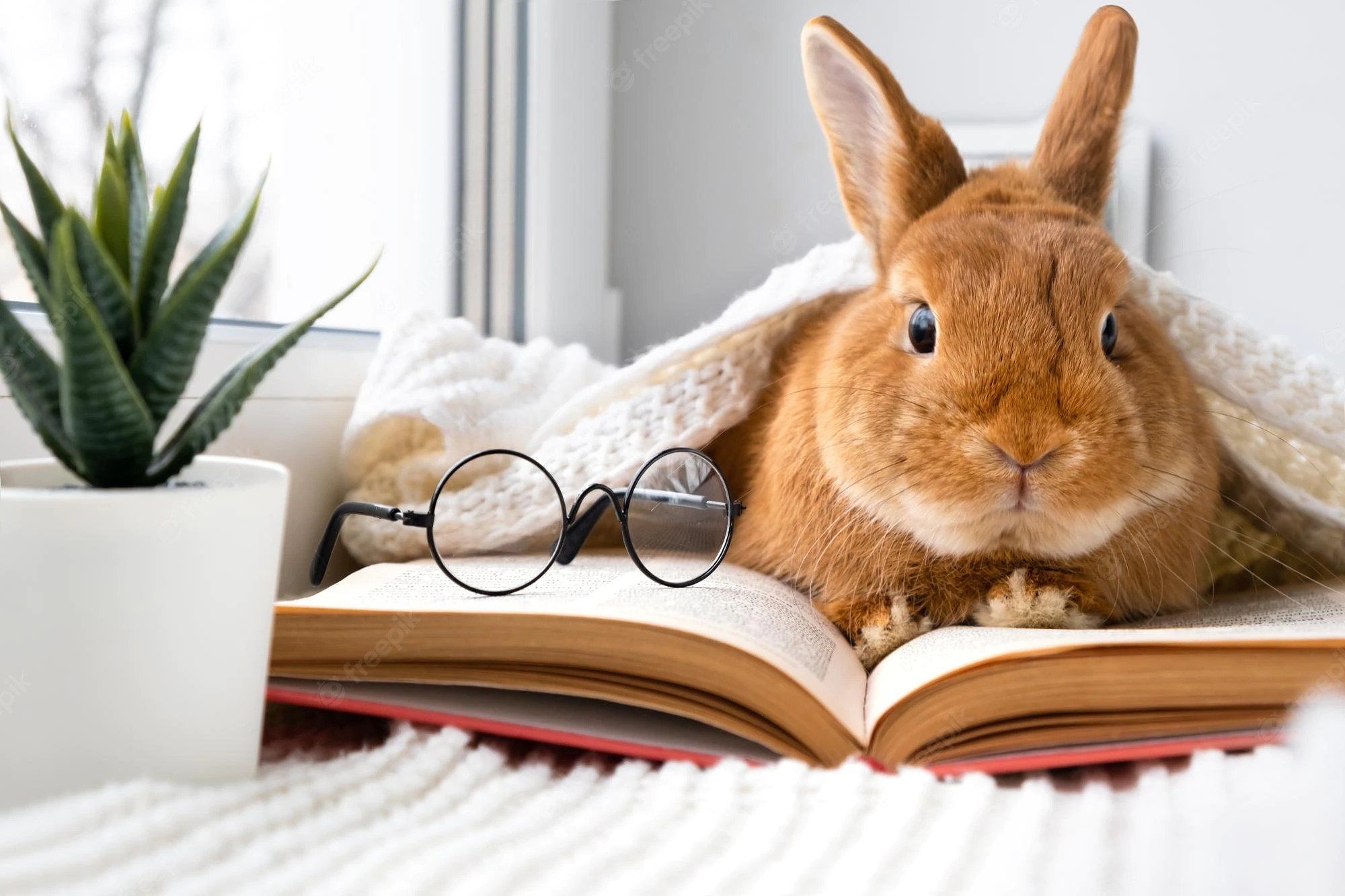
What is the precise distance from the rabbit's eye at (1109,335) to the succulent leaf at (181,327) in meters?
0.73

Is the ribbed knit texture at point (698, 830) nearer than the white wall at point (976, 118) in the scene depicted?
Yes

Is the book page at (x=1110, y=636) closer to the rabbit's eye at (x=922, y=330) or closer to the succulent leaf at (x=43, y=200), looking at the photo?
the rabbit's eye at (x=922, y=330)

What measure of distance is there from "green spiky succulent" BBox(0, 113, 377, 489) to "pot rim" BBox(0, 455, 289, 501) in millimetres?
27

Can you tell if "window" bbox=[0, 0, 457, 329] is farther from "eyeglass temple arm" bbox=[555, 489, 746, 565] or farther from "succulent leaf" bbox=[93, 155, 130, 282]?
"eyeglass temple arm" bbox=[555, 489, 746, 565]

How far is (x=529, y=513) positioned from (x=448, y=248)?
35.6 inches

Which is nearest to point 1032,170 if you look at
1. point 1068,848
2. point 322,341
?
point 1068,848

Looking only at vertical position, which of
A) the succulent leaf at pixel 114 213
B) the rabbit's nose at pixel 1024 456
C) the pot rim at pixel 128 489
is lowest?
the rabbit's nose at pixel 1024 456

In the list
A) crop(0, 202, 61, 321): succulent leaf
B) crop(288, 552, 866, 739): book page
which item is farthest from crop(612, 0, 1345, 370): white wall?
crop(0, 202, 61, 321): succulent leaf

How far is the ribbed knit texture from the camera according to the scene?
1.59 feet

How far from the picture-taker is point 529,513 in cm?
109

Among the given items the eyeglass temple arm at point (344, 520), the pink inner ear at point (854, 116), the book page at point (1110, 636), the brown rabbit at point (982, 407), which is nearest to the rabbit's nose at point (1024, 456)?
the brown rabbit at point (982, 407)

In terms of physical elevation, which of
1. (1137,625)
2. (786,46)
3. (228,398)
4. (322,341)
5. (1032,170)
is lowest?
(1137,625)

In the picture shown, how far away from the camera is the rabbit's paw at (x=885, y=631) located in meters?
0.94

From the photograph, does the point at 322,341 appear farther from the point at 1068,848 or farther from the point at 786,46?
the point at 786,46
